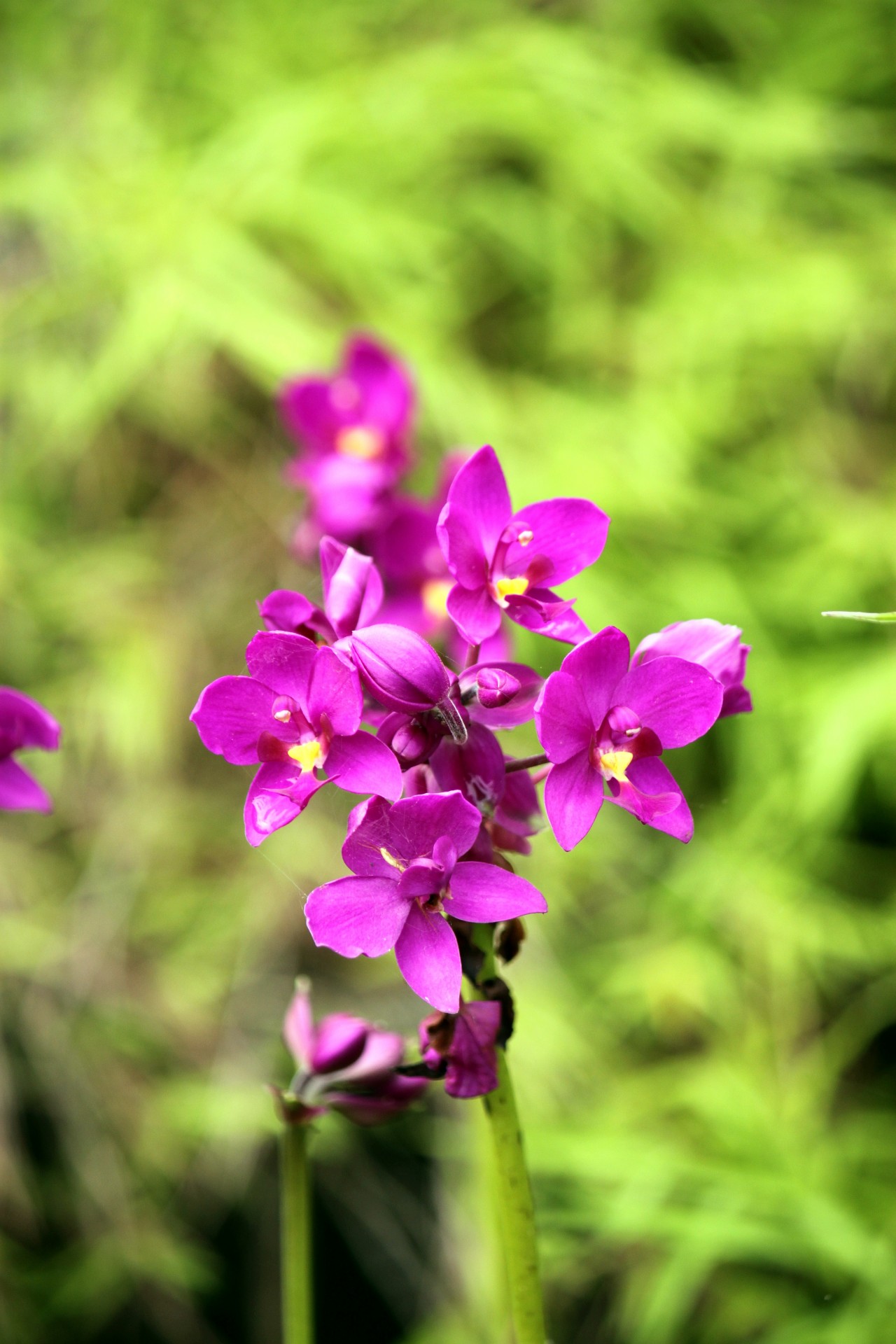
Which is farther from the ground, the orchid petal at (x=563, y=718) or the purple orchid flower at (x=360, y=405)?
the orchid petal at (x=563, y=718)

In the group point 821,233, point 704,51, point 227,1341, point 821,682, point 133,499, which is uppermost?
point 704,51

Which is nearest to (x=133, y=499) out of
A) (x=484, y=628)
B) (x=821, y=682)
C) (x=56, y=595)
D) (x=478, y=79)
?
(x=56, y=595)

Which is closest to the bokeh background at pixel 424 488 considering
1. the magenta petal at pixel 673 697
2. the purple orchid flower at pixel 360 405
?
the purple orchid flower at pixel 360 405

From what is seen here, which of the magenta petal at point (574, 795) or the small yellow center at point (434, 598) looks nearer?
the magenta petal at point (574, 795)

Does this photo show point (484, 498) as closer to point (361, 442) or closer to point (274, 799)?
point (274, 799)

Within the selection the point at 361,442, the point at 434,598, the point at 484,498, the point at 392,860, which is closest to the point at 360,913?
the point at 392,860

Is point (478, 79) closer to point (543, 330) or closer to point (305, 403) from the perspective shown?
point (543, 330)

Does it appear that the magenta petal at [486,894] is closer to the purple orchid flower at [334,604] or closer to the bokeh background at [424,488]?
the purple orchid flower at [334,604]
